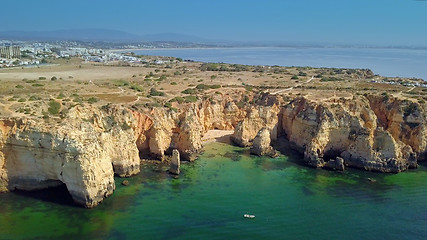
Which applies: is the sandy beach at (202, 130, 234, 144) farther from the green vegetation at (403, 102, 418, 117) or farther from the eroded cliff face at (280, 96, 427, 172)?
the green vegetation at (403, 102, 418, 117)

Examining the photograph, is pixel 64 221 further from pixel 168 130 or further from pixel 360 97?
pixel 360 97

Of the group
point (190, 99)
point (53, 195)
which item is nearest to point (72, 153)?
point (53, 195)

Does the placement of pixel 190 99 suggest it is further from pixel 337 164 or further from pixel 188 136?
pixel 337 164

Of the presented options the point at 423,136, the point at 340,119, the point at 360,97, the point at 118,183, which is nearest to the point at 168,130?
the point at 118,183

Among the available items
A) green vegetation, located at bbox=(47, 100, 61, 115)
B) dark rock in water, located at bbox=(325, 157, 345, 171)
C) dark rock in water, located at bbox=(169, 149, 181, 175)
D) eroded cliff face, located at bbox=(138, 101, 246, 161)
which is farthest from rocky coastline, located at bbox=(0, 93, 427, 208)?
dark rock in water, located at bbox=(169, 149, 181, 175)

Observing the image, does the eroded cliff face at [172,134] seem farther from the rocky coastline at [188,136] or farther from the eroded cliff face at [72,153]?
the eroded cliff face at [72,153]

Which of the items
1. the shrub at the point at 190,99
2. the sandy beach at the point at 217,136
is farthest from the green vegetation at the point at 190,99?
the sandy beach at the point at 217,136

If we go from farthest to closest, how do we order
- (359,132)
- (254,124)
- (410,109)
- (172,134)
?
(254,124), (410,109), (172,134), (359,132)
